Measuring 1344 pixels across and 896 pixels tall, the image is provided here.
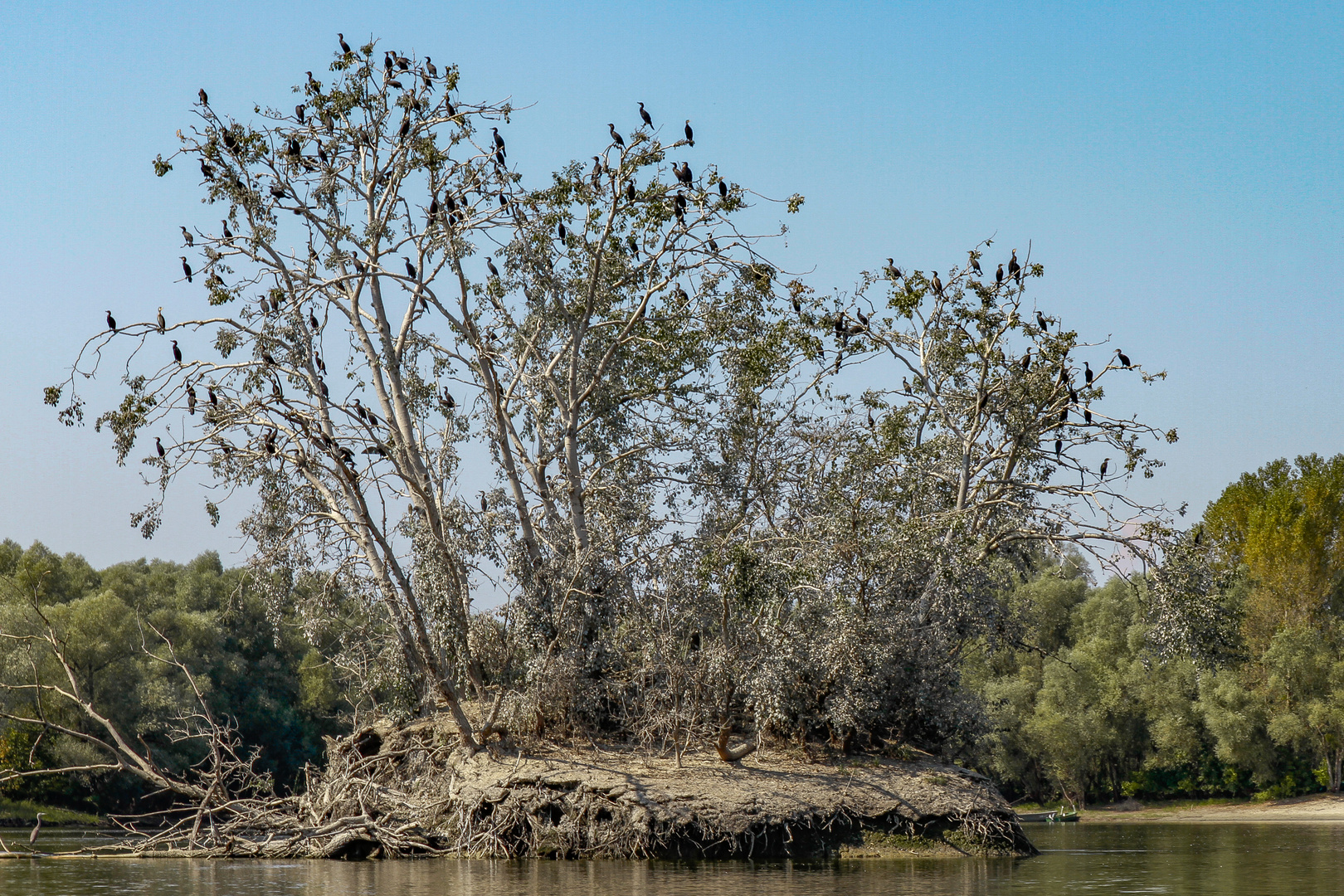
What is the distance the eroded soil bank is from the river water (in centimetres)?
49

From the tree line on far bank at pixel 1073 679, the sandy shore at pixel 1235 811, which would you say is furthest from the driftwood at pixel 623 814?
the sandy shore at pixel 1235 811

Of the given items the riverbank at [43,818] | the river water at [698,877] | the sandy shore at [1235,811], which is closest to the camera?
the river water at [698,877]

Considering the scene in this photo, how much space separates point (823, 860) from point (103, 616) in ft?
117

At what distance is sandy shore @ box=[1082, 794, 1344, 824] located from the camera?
50.3 metres

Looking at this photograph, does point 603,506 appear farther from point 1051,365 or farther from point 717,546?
point 1051,365

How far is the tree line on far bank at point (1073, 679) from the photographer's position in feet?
155

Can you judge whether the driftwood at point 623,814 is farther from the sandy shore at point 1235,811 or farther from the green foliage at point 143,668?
the sandy shore at point 1235,811

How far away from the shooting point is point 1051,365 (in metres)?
27.4

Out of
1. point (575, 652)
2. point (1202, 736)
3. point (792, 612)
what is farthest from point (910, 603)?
point (1202, 736)

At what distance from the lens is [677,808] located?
2259cm

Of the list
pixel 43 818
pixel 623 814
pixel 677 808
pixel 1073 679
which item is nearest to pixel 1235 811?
pixel 1073 679

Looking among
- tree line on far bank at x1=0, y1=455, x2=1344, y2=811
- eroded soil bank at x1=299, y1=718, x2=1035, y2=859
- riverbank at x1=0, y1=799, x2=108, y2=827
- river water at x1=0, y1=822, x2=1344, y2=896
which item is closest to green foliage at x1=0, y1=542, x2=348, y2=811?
tree line on far bank at x1=0, y1=455, x2=1344, y2=811

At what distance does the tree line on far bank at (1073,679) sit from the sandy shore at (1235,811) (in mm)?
978

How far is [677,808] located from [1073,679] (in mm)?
41098
